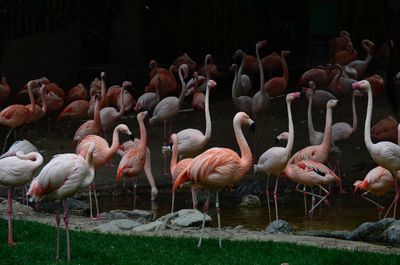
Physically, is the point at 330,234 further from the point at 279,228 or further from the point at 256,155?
the point at 256,155

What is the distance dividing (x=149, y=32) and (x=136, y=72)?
1939 millimetres

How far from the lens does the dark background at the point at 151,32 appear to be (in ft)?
60.2

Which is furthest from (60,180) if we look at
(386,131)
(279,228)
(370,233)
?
(386,131)

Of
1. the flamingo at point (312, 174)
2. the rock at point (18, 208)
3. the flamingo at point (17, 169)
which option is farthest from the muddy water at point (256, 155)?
the flamingo at point (17, 169)

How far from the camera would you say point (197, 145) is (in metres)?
11.3

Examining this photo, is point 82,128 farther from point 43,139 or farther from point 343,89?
point 343,89

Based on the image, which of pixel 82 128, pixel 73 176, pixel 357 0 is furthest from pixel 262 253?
pixel 357 0

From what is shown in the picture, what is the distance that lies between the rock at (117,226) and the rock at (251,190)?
243 centimetres

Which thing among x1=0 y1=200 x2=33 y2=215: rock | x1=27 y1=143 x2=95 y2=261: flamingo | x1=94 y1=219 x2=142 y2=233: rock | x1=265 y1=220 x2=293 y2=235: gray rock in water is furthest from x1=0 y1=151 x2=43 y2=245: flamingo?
x1=265 y1=220 x2=293 y2=235: gray rock in water

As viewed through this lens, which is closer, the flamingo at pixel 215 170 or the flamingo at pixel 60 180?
the flamingo at pixel 60 180

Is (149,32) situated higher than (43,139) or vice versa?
(149,32)

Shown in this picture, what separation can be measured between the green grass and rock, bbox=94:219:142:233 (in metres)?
0.71

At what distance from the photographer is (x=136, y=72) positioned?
18.8 m

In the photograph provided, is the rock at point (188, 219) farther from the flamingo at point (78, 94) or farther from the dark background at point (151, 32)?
the dark background at point (151, 32)
